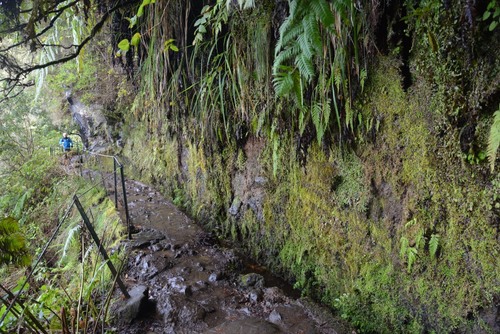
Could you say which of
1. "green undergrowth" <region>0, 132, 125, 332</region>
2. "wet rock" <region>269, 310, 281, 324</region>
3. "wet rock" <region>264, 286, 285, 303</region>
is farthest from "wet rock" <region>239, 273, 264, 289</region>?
"green undergrowth" <region>0, 132, 125, 332</region>

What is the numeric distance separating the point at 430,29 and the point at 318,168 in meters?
1.43

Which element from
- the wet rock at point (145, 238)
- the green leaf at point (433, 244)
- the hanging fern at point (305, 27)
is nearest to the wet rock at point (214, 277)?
the wet rock at point (145, 238)

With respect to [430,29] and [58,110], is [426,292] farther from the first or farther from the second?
[58,110]

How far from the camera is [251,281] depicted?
3229 millimetres

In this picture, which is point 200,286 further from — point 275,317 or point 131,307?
point 275,317

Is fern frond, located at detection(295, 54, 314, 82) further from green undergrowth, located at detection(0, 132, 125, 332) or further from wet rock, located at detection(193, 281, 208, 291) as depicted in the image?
green undergrowth, located at detection(0, 132, 125, 332)

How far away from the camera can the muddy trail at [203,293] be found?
101 inches

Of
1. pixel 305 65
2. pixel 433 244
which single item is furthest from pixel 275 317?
pixel 305 65

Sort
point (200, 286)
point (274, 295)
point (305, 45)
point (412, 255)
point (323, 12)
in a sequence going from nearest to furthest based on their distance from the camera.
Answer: point (323, 12)
point (305, 45)
point (412, 255)
point (274, 295)
point (200, 286)

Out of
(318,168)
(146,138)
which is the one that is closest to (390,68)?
(318,168)

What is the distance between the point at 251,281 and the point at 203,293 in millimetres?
496

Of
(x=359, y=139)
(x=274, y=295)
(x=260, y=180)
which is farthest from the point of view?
(x=260, y=180)

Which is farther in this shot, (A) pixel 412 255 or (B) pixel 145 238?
(B) pixel 145 238

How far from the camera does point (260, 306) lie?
2895 mm
